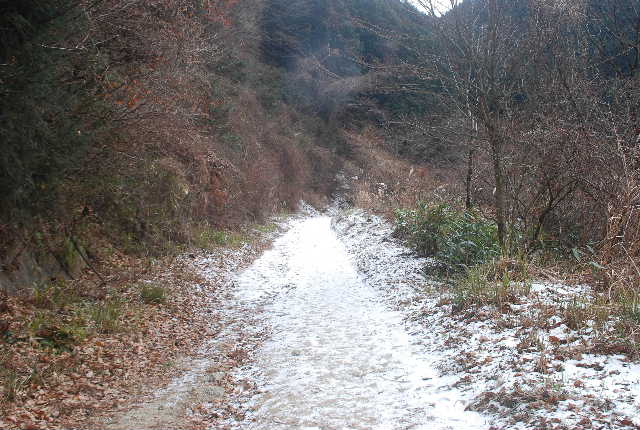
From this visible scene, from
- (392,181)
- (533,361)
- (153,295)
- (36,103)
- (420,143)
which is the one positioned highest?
(420,143)

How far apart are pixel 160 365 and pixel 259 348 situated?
1.36m

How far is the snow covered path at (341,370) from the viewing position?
14.3 feet

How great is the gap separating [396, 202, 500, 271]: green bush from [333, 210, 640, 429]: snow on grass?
1.31 metres

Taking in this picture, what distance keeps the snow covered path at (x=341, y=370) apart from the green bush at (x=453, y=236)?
1820 mm

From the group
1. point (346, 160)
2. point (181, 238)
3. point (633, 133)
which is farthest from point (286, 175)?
point (633, 133)

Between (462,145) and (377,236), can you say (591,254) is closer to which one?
(462,145)

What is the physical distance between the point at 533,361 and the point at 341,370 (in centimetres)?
215

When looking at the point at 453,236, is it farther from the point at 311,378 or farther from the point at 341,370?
the point at 311,378

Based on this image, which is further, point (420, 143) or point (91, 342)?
point (420, 143)

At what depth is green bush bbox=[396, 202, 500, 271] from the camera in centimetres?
882

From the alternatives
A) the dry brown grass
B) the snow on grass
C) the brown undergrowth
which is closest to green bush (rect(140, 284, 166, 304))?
the brown undergrowth

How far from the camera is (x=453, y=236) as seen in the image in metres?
9.62

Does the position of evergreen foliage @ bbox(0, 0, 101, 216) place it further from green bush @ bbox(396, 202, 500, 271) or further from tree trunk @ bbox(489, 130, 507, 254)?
green bush @ bbox(396, 202, 500, 271)

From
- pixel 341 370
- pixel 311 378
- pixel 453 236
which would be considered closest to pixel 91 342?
pixel 311 378
